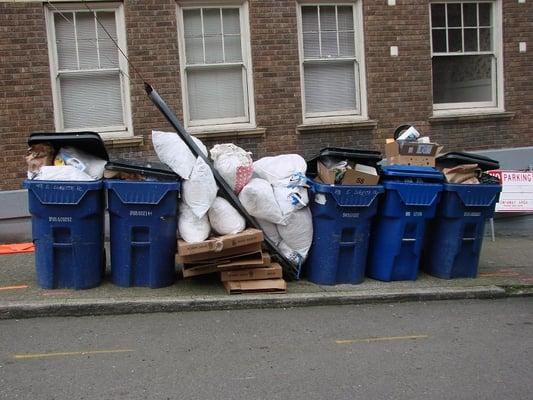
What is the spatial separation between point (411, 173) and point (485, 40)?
464 centimetres

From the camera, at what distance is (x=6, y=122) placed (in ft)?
27.4

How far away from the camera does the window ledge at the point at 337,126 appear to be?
9125 mm

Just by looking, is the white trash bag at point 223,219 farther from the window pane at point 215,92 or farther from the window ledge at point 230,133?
the window pane at point 215,92

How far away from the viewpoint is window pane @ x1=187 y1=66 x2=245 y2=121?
9016 millimetres

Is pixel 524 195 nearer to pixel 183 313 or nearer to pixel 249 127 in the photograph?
pixel 249 127

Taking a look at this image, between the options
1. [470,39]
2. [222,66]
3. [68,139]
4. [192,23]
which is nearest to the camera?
[68,139]

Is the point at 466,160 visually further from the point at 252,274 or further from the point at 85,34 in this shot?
the point at 85,34

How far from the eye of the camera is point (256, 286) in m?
6.01

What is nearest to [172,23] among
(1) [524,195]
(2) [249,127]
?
(2) [249,127]

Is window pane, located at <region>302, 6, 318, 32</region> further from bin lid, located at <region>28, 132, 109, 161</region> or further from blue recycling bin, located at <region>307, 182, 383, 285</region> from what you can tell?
bin lid, located at <region>28, 132, 109, 161</region>

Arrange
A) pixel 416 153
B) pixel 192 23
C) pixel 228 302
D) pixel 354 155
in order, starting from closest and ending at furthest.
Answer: pixel 228 302 → pixel 354 155 → pixel 416 153 → pixel 192 23

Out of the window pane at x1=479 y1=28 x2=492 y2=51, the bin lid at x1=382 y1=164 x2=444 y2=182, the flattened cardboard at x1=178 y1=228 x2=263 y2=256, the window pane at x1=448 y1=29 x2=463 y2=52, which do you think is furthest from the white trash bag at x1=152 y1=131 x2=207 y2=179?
the window pane at x1=479 y1=28 x2=492 y2=51

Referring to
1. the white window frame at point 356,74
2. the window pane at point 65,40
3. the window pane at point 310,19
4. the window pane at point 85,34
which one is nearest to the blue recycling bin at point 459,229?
Answer: the white window frame at point 356,74

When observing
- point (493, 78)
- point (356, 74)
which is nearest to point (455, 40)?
point (493, 78)
